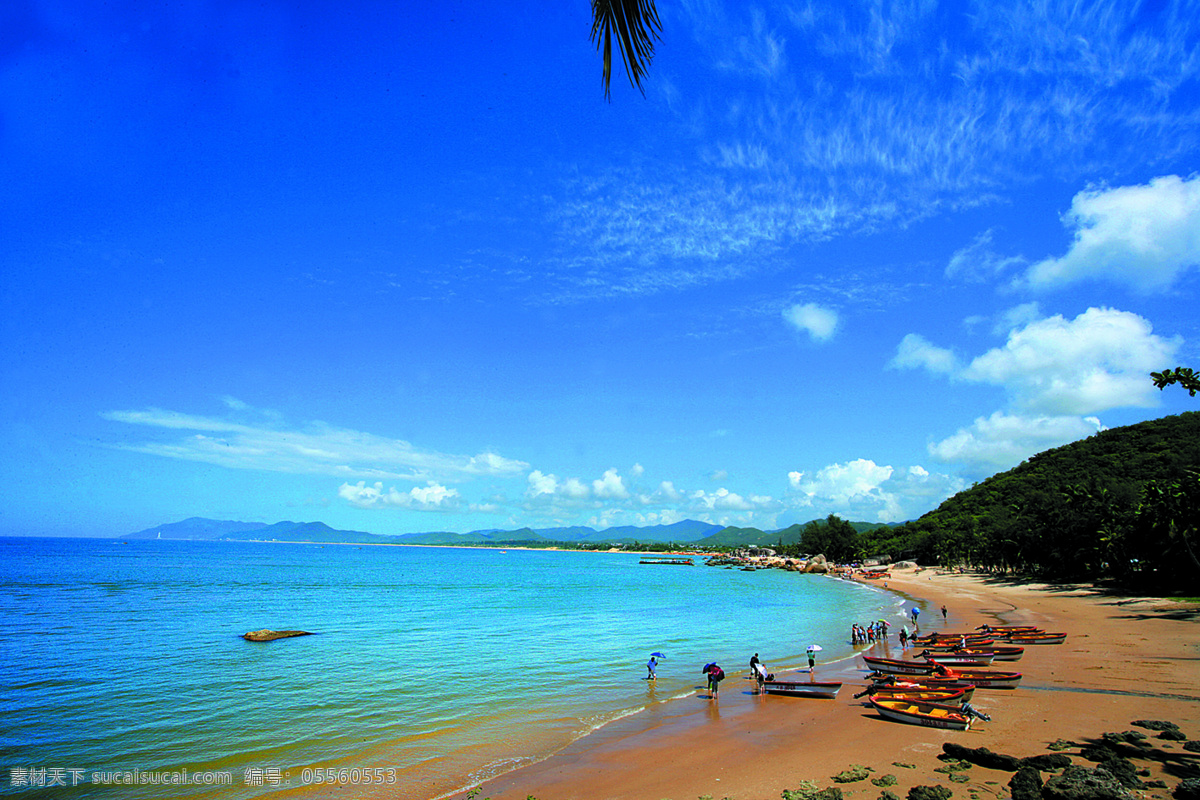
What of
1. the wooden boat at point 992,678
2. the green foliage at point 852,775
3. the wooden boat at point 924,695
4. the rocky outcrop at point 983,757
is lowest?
the wooden boat at point 992,678

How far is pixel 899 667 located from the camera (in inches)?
926

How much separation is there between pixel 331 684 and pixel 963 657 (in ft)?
89.0

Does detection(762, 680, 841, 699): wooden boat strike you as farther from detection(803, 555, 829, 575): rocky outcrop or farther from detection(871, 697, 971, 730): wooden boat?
detection(803, 555, 829, 575): rocky outcrop

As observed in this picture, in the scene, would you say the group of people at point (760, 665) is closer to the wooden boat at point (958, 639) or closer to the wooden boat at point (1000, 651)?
the wooden boat at point (958, 639)

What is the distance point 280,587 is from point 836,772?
7470 cm

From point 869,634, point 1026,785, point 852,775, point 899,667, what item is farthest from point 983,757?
point 869,634

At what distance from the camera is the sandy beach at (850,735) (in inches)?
490

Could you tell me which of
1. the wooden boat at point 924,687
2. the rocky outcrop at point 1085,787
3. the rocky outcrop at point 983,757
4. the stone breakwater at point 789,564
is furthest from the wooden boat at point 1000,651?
the stone breakwater at point 789,564

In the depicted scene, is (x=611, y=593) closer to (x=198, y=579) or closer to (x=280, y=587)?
(x=280, y=587)

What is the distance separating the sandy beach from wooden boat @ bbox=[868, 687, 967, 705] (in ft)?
2.20

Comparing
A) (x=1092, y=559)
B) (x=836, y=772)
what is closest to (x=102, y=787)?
(x=836, y=772)

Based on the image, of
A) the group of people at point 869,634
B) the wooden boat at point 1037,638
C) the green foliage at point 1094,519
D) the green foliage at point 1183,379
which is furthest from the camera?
the green foliage at point 1094,519

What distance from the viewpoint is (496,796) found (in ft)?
41.3

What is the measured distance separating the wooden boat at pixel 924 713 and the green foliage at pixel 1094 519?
30925 millimetres
